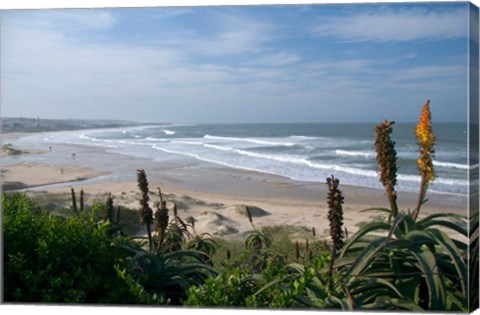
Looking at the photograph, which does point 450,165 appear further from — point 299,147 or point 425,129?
point 299,147

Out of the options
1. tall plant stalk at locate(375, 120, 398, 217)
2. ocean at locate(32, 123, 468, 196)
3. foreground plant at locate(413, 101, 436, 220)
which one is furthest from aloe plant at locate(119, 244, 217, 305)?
foreground plant at locate(413, 101, 436, 220)

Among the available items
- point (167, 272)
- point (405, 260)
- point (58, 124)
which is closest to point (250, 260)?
point (167, 272)

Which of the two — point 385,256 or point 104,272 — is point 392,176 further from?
point 104,272

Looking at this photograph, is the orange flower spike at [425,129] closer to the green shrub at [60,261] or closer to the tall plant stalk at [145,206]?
the tall plant stalk at [145,206]

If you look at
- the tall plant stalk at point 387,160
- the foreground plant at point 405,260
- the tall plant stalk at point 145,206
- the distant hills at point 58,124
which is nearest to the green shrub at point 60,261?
the tall plant stalk at point 145,206

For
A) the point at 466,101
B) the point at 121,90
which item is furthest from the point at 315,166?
the point at 121,90
